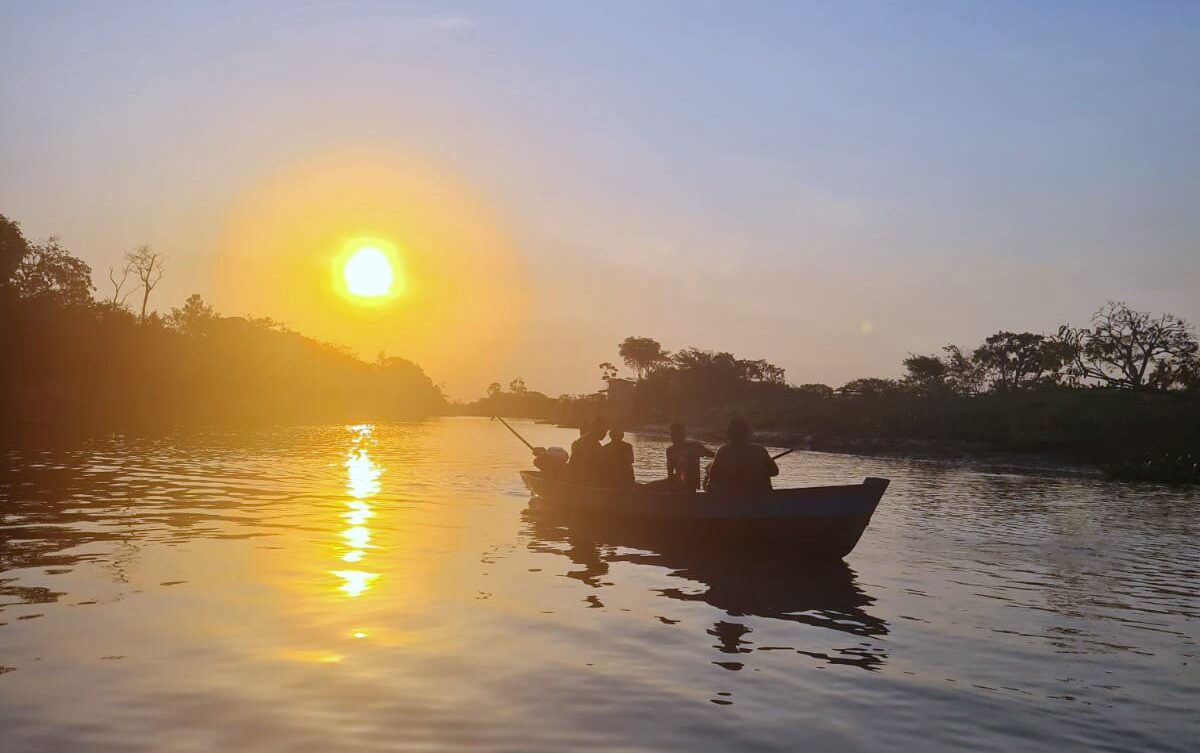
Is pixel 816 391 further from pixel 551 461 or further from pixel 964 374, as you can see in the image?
A: pixel 551 461

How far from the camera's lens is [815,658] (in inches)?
338

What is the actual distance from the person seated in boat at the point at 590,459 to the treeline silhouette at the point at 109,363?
29664 millimetres

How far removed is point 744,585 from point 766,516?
80.4 inches

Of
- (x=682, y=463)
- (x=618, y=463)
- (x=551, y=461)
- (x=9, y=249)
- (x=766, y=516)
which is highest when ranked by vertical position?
(x=9, y=249)

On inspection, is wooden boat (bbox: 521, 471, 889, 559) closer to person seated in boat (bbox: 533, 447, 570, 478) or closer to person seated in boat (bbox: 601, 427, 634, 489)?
person seated in boat (bbox: 601, 427, 634, 489)

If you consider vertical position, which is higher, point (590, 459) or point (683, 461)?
point (683, 461)

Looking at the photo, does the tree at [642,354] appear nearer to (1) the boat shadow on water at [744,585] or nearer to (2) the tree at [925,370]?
(2) the tree at [925,370]

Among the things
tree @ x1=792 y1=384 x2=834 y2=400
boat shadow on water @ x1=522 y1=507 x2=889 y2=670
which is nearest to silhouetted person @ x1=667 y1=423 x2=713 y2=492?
boat shadow on water @ x1=522 y1=507 x2=889 y2=670

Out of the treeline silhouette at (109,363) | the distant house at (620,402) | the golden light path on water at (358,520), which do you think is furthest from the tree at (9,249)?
A: the distant house at (620,402)

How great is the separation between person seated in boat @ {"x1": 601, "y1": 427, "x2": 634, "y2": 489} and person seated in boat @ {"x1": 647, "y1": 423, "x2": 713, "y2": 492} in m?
0.90

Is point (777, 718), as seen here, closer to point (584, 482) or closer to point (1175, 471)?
point (584, 482)

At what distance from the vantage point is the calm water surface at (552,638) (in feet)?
21.0

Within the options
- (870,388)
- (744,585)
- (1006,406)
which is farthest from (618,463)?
(870,388)

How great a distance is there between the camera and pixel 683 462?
54.5 ft
